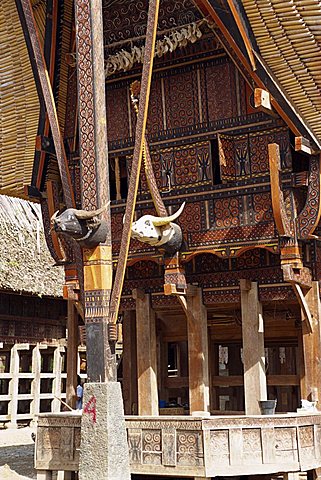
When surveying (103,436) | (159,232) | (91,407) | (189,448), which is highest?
(159,232)

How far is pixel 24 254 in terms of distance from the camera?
21.8 metres

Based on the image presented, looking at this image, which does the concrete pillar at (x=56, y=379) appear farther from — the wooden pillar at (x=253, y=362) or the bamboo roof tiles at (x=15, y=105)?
the wooden pillar at (x=253, y=362)

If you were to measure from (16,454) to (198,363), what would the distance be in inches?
210

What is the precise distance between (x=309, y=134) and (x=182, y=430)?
4.00m

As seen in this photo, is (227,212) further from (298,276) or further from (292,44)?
(292,44)

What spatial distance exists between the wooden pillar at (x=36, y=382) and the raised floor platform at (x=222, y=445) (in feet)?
39.0

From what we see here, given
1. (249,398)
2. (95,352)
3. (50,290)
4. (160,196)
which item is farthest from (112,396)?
(50,290)

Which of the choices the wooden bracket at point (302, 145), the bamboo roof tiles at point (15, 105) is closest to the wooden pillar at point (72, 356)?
the bamboo roof tiles at point (15, 105)

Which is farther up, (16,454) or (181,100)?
(181,100)

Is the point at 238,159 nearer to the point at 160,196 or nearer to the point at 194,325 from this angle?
the point at 160,196

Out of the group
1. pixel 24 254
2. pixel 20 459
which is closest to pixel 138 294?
pixel 20 459

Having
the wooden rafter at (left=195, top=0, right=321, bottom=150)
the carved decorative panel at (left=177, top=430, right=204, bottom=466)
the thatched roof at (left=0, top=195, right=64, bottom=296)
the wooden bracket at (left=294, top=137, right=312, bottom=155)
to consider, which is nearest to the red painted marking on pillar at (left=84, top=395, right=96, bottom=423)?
the carved decorative panel at (left=177, top=430, right=204, bottom=466)

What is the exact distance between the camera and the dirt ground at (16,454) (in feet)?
38.1

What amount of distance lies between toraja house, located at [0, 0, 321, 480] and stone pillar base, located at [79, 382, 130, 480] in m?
0.14
